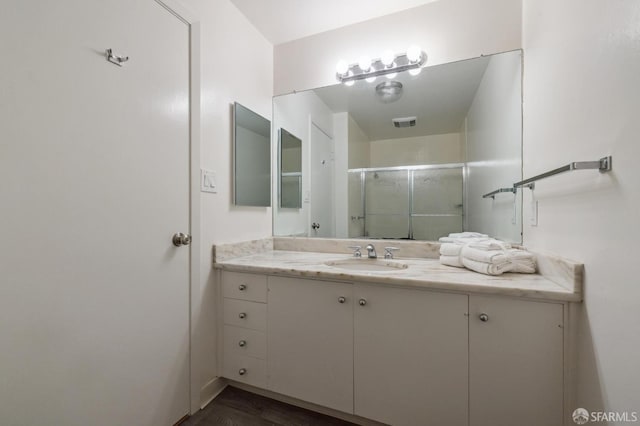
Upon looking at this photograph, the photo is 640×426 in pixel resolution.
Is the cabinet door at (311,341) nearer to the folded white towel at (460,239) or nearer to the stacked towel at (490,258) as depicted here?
the stacked towel at (490,258)

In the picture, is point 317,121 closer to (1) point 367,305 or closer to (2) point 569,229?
(1) point 367,305

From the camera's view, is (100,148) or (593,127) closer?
(593,127)

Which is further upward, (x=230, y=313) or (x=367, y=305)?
(x=367, y=305)

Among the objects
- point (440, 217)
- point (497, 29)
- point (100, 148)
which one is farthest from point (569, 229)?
point (100, 148)

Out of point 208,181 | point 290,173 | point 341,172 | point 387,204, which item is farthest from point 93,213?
point 387,204

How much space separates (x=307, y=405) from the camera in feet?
4.55

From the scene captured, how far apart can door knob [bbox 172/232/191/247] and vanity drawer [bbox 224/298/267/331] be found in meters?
0.43

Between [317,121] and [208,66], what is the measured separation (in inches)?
34.1

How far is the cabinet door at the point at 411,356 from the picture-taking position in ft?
3.49

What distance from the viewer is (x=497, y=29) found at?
1513 millimetres

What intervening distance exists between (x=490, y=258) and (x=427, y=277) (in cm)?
30

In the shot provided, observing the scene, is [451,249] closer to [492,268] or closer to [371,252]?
[492,268]

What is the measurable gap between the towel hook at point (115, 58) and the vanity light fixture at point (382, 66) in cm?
129

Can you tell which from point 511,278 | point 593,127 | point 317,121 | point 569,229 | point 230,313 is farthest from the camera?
point 317,121
